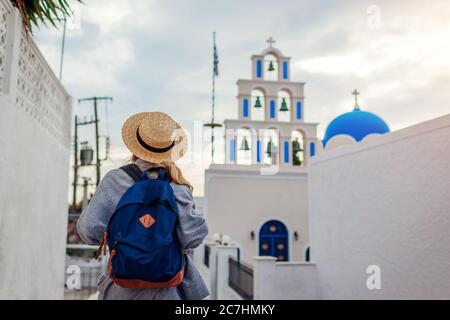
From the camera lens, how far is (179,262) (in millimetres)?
1619

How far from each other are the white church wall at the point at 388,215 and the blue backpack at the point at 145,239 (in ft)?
15.7

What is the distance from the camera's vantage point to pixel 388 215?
22.1 ft

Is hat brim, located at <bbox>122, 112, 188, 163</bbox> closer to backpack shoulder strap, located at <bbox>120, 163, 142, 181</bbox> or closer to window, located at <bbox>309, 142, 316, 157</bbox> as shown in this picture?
backpack shoulder strap, located at <bbox>120, 163, 142, 181</bbox>

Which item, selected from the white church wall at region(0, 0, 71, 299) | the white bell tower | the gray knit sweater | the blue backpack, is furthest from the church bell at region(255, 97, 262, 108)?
the blue backpack

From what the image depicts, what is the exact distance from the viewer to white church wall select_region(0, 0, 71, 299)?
3.83m

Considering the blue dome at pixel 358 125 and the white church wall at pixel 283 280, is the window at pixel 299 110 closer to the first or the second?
the blue dome at pixel 358 125

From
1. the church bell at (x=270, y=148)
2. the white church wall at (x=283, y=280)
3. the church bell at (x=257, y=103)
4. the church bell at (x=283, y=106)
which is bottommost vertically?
the white church wall at (x=283, y=280)

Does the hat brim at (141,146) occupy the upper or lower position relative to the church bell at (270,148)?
lower

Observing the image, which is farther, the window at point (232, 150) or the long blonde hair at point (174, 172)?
Result: the window at point (232, 150)

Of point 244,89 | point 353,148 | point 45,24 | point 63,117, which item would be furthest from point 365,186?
point 244,89

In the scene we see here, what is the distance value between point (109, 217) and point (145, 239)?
22 cm

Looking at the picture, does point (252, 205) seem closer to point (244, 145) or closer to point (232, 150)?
point (232, 150)

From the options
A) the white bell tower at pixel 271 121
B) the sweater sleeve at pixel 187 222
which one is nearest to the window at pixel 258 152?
the white bell tower at pixel 271 121

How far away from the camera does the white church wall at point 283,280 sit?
824 centimetres
